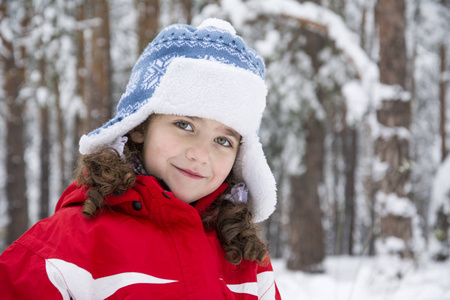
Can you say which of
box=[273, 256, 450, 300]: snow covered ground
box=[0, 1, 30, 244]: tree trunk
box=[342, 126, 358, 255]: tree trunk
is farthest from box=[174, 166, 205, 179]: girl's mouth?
box=[342, 126, 358, 255]: tree trunk

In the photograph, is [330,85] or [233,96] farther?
[330,85]

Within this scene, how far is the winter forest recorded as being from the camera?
16.6 feet

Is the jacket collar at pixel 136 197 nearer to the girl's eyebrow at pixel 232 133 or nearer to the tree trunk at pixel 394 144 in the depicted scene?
the girl's eyebrow at pixel 232 133

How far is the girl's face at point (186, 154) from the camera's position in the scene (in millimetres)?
1632

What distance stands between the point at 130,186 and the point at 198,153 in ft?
0.99

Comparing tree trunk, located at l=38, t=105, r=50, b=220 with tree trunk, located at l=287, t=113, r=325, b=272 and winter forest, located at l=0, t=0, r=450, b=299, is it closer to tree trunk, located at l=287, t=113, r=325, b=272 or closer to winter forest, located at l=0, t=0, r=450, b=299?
winter forest, located at l=0, t=0, r=450, b=299

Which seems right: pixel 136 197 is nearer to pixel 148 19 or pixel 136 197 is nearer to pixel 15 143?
pixel 148 19

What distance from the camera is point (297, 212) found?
25.4ft

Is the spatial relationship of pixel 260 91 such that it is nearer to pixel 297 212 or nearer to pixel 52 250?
pixel 52 250

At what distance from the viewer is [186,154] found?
1.63 m

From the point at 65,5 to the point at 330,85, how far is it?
7.38m

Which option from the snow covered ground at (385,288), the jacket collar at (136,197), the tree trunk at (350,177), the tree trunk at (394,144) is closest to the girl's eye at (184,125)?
the jacket collar at (136,197)

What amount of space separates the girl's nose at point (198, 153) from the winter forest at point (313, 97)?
2.10 feet

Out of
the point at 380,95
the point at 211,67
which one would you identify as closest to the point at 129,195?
the point at 211,67
